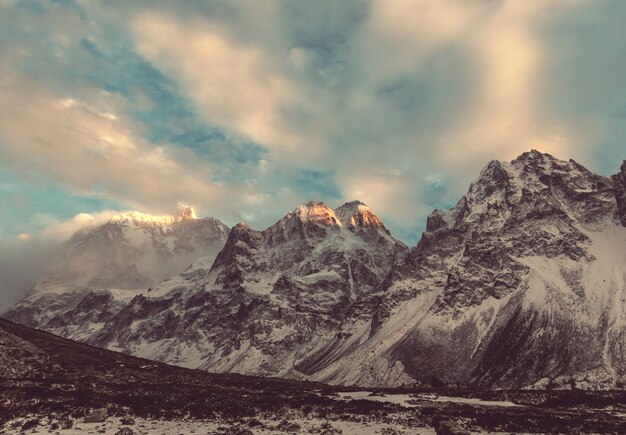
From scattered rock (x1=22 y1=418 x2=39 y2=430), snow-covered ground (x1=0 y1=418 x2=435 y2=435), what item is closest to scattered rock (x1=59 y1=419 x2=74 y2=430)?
snow-covered ground (x1=0 y1=418 x2=435 y2=435)

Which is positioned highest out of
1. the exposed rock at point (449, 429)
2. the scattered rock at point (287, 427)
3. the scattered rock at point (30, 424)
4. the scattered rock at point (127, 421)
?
the exposed rock at point (449, 429)

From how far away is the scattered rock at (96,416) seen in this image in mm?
45088

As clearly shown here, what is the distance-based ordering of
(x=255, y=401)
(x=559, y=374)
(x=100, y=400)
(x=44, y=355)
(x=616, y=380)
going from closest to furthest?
(x=100, y=400) < (x=255, y=401) < (x=44, y=355) < (x=616, y=380) < (x=559, y=374)

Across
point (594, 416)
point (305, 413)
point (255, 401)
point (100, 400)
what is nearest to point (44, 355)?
point (100, 400)

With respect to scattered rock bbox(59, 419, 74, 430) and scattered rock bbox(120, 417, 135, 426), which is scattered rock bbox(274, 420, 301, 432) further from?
scattered rock bbox(59, 419, 74, 430)

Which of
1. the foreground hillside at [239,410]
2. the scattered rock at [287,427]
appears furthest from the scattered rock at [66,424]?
the scattered rock at [287,427]

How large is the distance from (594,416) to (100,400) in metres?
52.4

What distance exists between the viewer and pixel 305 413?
5191 cm

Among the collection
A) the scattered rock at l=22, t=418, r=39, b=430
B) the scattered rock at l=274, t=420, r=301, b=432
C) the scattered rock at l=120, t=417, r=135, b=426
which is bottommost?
the scattered rock at l=22, t=418, r=39, b=430

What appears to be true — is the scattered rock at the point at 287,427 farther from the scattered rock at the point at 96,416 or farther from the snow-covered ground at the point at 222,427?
the scattered rock at the point at 96,416

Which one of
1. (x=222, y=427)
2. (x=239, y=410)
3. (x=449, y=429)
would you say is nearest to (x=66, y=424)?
(x=222, y=427)

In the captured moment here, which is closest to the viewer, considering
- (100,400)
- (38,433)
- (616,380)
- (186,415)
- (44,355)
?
(38,433)

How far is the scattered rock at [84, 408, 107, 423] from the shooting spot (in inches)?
1775

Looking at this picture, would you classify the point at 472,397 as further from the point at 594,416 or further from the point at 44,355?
the point at 44,355
